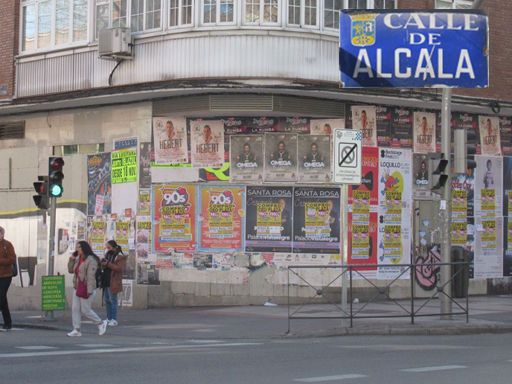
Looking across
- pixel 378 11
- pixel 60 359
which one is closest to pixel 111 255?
pixel 60 359

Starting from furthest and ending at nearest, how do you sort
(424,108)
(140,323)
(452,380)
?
(424,108), (140,323), (452,380)

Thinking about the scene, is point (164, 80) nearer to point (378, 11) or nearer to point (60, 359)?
point (378, 11)

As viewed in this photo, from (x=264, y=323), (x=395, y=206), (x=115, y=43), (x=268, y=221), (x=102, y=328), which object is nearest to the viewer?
(x=102, y=328)

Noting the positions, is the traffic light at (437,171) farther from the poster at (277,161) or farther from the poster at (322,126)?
the poster at (277,161)

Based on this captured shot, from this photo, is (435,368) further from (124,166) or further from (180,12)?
(124,166)

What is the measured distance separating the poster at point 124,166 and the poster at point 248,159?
2.53 meters

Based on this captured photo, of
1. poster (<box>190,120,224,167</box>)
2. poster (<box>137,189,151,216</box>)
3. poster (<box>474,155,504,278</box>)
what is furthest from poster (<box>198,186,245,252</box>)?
poster (<box>474,155,504,278</box>)

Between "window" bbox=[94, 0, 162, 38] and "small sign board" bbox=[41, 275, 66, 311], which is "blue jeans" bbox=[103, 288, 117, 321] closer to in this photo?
"small sign board" bbox=[41, 275, 66, 311]

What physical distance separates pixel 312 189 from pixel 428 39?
4875 mm

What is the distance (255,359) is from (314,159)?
979 cm

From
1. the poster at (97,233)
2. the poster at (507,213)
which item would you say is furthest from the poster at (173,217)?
the poster at (507,213)

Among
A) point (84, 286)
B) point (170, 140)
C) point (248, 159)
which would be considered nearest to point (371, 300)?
point (248, 159)

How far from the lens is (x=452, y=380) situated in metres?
9.42

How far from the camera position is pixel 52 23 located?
22938mm
